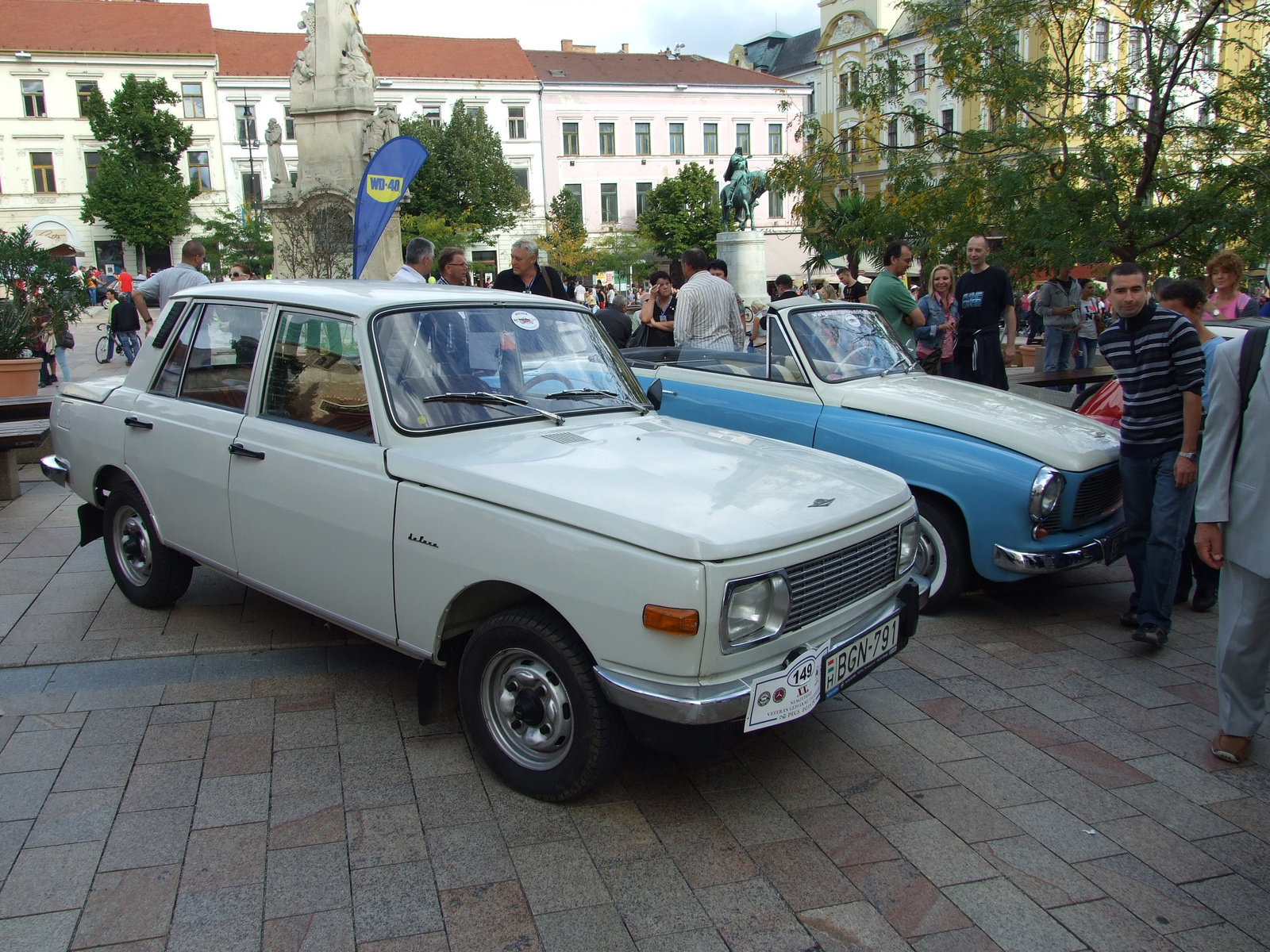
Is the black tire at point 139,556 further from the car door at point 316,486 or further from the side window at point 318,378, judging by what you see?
the side window at point 318,378

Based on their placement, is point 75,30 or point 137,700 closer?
point 137,700

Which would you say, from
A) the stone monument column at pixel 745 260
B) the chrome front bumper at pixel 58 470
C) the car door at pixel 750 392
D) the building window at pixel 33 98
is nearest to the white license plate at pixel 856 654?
the car door at pixel 750 392

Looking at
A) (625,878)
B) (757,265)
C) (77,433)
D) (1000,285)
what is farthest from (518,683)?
(757,265)

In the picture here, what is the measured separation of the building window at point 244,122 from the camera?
5811 cm

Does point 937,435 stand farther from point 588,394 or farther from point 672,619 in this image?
point 672,619

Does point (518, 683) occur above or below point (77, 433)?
below

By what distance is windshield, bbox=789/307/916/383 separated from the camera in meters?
6.23

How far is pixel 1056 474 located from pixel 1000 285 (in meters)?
4.07

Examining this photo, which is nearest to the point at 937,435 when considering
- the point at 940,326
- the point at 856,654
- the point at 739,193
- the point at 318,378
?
the point at 856,654

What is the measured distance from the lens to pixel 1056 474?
5.06 metres

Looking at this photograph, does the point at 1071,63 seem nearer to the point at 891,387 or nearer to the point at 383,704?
the point at 891,387

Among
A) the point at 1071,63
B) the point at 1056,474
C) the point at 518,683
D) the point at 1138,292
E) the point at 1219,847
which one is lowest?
the point at 1219,847

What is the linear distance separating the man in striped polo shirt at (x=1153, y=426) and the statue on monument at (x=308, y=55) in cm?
1748

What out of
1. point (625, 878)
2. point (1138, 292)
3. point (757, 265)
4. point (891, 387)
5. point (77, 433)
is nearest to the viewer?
point (625, 878)
